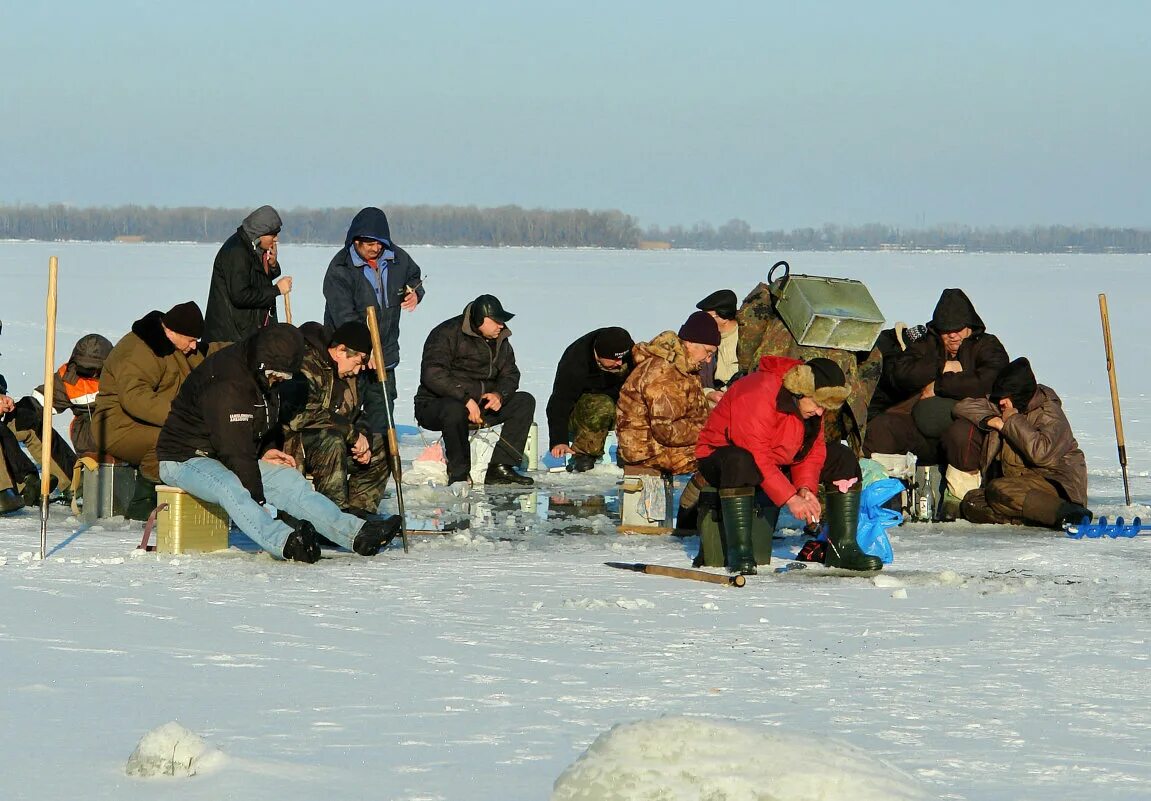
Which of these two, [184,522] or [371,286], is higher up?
[371,286]

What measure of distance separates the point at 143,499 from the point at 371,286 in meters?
2.82

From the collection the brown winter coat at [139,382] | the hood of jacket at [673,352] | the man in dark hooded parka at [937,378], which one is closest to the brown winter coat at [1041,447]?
the man in dark hooded parka at [937,378]

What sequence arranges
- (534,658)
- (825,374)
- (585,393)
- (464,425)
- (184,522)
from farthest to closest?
(464,425) < (585,393) < (184,522) < (825,374) < (534,658)

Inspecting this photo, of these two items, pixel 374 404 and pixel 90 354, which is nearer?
pixel 90 354

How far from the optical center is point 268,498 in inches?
332

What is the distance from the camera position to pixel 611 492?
11523 millimetres

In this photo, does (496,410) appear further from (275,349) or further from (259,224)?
(275,349)

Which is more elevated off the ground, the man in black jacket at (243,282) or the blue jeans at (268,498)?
the man in black jacket at (243,282)

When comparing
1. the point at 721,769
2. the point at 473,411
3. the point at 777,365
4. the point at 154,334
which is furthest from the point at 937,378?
the point at 721,769

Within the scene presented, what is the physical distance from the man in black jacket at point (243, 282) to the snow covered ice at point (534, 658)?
1750 mm

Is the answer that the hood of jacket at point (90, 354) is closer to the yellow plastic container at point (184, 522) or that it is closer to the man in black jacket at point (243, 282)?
the man in black jacket at point (243, 282)

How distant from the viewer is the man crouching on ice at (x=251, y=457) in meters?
8.02

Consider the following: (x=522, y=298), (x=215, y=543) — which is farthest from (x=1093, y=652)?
(x=522, y=298)

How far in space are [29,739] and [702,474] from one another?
4176mm
